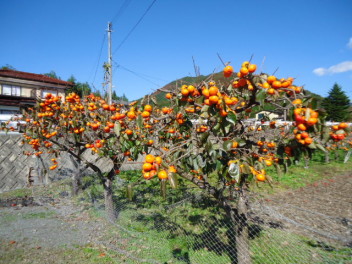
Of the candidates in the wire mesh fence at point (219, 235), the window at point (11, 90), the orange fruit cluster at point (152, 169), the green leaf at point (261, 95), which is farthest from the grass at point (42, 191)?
the window at point (11, 90)

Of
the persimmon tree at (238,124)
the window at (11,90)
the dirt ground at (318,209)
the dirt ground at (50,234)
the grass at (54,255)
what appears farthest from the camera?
the window at (11,90)

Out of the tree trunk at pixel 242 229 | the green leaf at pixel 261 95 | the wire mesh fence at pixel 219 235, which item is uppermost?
the green leaf at pixel 261 95

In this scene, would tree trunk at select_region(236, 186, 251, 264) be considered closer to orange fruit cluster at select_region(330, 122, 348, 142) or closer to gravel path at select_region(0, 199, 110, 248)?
orange fruit cluster at select_region(330, 122, 348, 142)

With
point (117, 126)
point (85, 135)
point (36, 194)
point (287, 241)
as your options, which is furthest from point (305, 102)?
point (36, 194)

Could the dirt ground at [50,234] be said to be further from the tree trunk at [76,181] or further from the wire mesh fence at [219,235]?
the tree trunk at [76,181]

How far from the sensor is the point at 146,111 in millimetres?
2123

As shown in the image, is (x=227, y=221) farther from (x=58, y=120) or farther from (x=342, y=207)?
(x=58, y=120)

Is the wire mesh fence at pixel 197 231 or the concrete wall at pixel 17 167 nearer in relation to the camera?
the wire mesh fence at pixel 197 231

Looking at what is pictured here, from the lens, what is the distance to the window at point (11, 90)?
20.2 m

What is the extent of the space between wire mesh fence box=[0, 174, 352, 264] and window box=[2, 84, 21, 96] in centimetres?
1981

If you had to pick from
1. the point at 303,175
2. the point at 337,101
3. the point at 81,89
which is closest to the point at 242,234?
the point at 303,175

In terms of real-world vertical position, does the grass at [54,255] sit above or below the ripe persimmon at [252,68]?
below

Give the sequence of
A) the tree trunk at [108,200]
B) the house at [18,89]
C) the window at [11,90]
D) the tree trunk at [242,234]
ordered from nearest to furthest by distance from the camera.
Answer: the tree trunk at [242,234]
the tree trunk at [108,200]
the house at [18,89]
the window at [11,90]

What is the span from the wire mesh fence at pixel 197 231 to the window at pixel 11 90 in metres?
19.8
